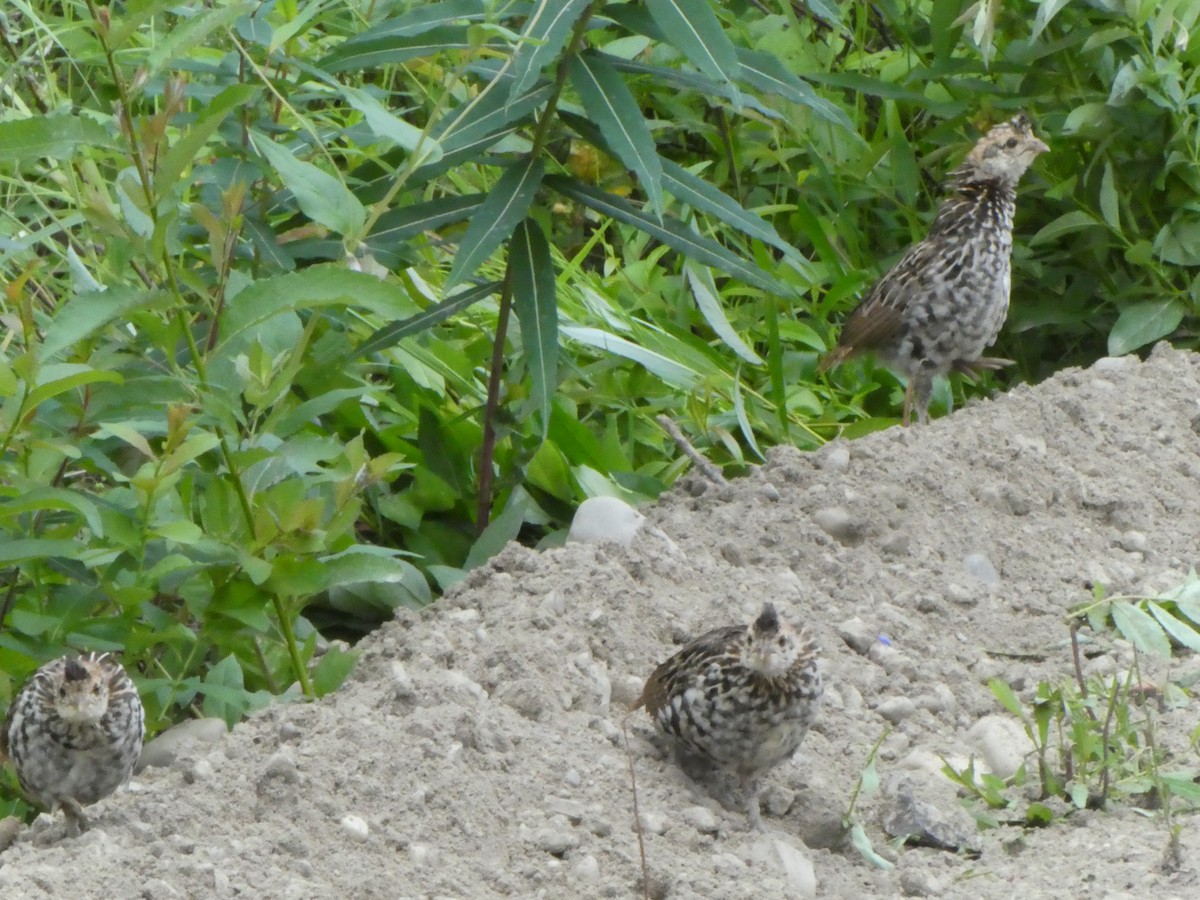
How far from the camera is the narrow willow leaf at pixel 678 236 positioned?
14.7ft

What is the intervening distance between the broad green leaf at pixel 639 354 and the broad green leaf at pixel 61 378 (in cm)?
205

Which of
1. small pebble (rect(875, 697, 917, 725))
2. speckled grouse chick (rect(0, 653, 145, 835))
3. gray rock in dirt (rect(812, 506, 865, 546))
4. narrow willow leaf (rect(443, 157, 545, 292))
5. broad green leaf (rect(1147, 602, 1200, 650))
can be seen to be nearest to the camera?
broad green leaf (rect(1147, 602, 1200, 650))

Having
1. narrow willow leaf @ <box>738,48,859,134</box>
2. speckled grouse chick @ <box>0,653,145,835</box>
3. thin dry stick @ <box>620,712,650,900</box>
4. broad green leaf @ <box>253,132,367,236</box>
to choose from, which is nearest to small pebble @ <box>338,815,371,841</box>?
thin dry stick @ <box>620,712,650,900</box>

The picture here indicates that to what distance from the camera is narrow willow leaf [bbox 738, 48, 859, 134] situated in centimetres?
445

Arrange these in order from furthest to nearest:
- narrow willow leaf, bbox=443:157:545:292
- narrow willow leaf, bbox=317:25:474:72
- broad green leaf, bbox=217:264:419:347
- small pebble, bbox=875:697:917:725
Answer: narrow willow leaf, bbox=317:25:474:72 → narrow willow leaf, bbox=443:157:545:292 → small pebble, bbox=875:697:917:725 → broad green leaf, bbox=217:264:419:347

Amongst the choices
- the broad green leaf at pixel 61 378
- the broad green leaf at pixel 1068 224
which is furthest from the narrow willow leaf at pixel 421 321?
the broad green leaf at pixel 1068 224

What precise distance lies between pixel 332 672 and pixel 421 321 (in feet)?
3.37

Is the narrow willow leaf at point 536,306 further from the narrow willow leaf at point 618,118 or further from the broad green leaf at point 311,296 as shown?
the broad green leaf at point 311,296

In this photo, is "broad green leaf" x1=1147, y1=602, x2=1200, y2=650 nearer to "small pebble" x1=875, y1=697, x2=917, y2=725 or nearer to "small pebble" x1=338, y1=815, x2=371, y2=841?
"small pebble" x1=875, y1=697, x2=917, y2=725

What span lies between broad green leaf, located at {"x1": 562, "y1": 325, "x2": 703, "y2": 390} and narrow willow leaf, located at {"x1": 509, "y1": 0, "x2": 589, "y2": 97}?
144 cm

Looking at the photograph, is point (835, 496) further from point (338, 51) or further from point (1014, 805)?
point (338, 51)

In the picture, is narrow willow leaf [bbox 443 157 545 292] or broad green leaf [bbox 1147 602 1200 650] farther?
narrow willow leaf [bbox 443 157 545 292]

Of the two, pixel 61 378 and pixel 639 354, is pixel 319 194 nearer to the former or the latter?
pixel 61 378

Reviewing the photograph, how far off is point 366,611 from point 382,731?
4.12ft
